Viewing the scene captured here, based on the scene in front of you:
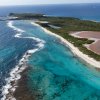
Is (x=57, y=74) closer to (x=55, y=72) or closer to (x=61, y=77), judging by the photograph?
(x=55, y=72)

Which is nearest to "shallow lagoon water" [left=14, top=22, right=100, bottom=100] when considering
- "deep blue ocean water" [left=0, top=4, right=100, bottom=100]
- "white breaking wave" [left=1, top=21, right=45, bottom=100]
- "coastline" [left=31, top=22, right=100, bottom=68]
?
"deep blue ocean water" [left=0, top=4, right=100, bottom=100]

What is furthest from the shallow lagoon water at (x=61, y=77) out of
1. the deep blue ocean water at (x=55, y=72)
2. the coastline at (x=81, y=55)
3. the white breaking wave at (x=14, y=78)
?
the white breaking wave at (x=14, y=78)

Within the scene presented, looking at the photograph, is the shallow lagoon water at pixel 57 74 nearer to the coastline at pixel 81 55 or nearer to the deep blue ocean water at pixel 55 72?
the deep blue ocean water at pixel 55 72

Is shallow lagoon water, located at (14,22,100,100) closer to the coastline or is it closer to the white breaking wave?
the coastline

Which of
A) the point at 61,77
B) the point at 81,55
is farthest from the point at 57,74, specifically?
the point at 81,55

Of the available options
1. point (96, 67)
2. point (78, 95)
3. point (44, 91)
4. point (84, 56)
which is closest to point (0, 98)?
point (44, 91)

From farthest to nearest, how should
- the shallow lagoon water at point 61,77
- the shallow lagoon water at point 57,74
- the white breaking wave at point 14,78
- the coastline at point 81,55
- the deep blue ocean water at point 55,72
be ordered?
1. the coastline at point 81,55
2. the deep blue ocean water at point 55,72
3. the shallow lagoon water at point 57,74
4. the shallow lagoon water at point 61,77
5. the white breaking wave at point 14,78

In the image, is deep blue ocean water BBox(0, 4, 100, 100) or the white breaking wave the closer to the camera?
the white breaking wave

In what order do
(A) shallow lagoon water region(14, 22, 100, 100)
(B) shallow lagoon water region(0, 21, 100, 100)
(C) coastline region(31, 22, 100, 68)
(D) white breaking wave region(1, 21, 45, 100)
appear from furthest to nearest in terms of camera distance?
1. (C) coastline region(31, 22, 100, 68)
2. (B) shallow lagoon water region(0, 21, 100, 100)
3. (A) shallow lagoon water region(14, 22, 100, 100)
4. (D) white breaking wave region(1, 21, 45, 100)

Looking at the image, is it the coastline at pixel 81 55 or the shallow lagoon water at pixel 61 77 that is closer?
the shallow lagoon water at pixel 61 77

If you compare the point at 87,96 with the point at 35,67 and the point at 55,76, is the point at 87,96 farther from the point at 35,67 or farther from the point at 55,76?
the point at 35,67

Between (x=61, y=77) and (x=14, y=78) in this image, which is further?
(x=61, y=77)

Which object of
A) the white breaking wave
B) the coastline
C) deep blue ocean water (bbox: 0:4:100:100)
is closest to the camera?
the white breaking wave
